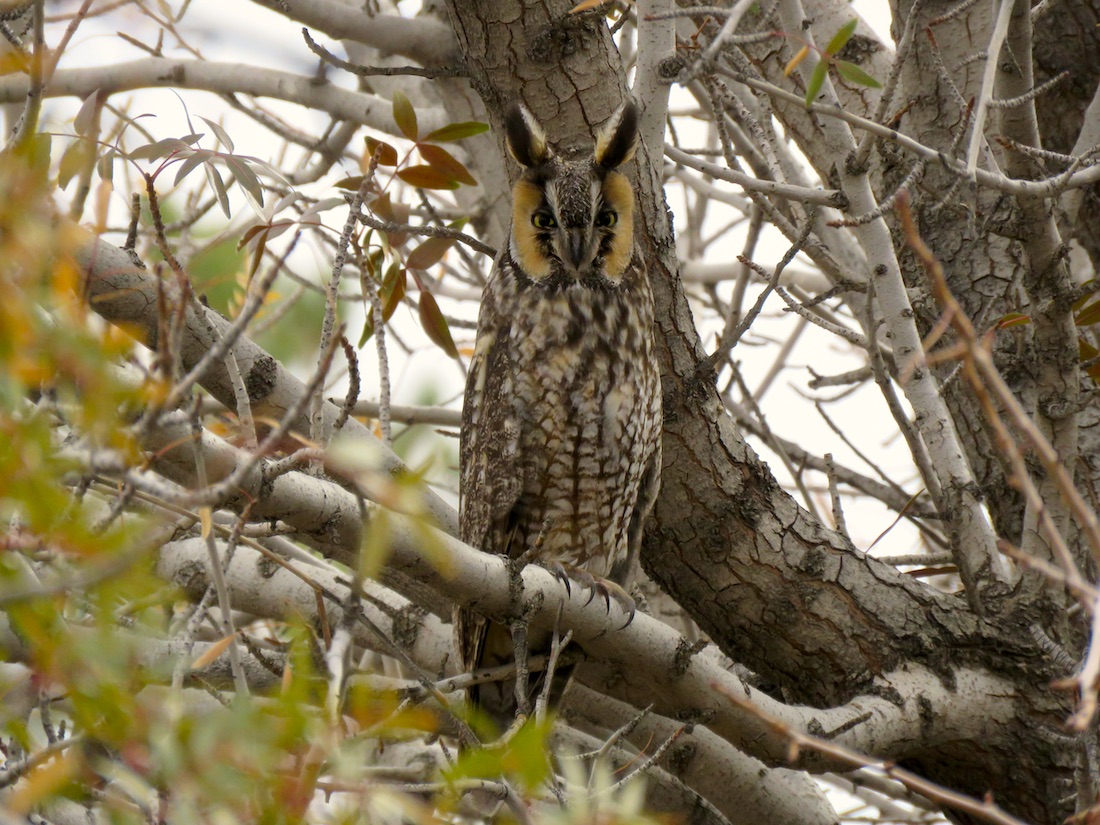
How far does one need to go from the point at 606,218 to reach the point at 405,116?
0.48m

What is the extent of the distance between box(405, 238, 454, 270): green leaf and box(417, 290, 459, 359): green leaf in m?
0.06

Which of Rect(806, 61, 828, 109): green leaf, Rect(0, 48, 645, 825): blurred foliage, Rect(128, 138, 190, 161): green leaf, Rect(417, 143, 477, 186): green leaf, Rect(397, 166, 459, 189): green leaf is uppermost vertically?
Rect(806, 61, 828, 109): green leaf

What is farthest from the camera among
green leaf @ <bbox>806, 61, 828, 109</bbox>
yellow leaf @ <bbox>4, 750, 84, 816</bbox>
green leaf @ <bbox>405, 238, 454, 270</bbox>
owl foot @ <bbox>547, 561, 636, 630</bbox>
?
green leaf @ <bbox>405, 238, 454, 270</bbox>

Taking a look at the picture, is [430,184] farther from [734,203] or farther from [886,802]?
[886,802]

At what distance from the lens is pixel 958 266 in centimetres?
274

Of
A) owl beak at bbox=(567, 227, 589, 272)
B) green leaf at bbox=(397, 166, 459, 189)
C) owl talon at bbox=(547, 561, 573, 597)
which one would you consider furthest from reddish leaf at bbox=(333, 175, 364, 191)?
owl talon at bbox=(547, 561, 573, 597)

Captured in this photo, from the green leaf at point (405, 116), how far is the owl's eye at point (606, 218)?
43 cm

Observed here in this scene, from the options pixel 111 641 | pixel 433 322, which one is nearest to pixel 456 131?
pixel 433 322

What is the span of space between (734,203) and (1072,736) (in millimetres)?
1869

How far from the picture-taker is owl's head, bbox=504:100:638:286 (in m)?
2.24

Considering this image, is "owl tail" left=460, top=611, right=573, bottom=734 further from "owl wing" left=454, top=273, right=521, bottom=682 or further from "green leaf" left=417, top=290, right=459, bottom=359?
"green leaf" left=417, top=290, right=459, bottom=359

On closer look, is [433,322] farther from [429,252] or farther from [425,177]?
[425,177]

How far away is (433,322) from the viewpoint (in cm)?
245

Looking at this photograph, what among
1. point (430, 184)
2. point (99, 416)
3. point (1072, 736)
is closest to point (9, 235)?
point (99, 416)
